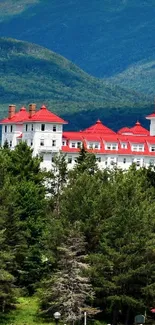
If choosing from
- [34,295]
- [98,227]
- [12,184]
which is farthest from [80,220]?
[12,184]

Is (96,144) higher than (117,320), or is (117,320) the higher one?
(96,144)

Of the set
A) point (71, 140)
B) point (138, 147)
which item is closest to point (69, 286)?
point (71, 140)

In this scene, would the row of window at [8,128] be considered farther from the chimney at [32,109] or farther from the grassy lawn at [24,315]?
the grassy lawn at [24,315]

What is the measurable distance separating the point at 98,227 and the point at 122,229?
377cm

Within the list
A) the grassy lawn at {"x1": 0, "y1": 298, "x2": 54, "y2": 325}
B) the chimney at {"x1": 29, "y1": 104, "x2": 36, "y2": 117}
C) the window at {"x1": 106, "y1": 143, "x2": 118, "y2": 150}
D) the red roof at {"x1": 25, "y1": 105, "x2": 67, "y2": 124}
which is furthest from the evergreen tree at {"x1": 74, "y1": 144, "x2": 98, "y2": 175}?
the grassy lawn at {"x1": 0, "y1": 298, "x2": 54, "y2": 325}

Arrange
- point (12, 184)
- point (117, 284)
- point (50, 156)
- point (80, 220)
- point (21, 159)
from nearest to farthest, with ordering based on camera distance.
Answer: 1. point (117, 284)
2. point (80, 220)
3. point (12, 184)
4. point (21, 159)
5. point (50, 156)

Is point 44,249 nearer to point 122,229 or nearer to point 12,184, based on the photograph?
point 122,229

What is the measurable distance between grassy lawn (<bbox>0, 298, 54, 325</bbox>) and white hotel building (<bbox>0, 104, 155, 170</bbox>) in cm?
5494

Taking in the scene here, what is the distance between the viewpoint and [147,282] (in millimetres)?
81062

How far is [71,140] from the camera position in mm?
146250

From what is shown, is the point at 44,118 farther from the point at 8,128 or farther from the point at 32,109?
the point at 8,128

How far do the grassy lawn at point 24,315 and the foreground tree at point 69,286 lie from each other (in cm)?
102

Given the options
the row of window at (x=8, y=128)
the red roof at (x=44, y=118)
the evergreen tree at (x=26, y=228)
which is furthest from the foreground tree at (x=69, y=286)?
the row of window at (x=8, y=128)

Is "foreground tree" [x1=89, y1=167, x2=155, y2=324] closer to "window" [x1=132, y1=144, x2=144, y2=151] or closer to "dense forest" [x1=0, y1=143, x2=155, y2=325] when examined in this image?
"dense forest" [x1=0, y1=143, x2=155, y2=325]
